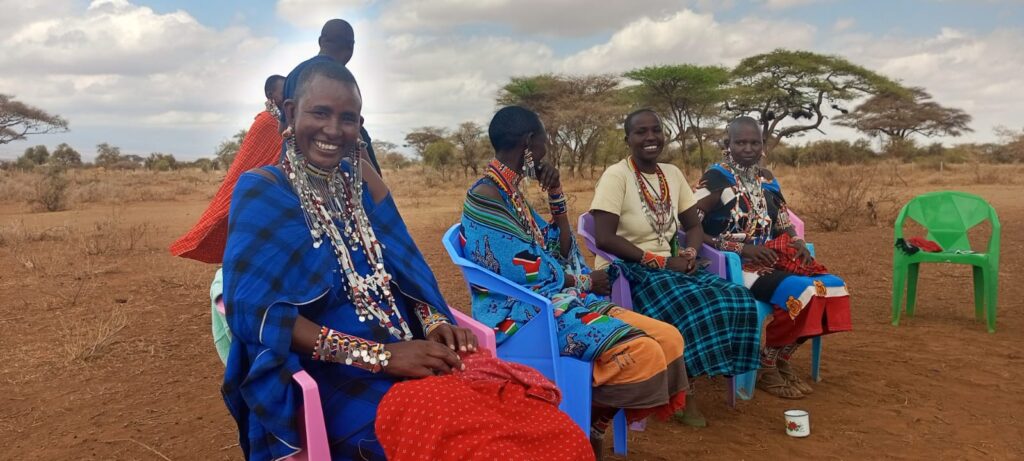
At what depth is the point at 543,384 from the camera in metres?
1.96

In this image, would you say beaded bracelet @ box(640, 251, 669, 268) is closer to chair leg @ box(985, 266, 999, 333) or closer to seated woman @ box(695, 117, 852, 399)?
seated woman @ box(695, 117, 852, 399)

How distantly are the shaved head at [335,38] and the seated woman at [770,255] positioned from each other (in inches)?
82.3

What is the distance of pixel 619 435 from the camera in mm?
3150

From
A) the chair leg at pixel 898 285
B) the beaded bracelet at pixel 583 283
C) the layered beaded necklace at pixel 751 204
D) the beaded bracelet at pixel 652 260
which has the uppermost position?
the layered beaded necklace at pixel 751 204

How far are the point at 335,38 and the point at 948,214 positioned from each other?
4.46 meters

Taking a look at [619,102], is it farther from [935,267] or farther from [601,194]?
[601,194]

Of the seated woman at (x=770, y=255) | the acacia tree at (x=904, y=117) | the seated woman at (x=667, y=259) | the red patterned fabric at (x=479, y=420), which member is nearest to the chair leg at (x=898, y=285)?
the seated woman at (x=770, y=255)

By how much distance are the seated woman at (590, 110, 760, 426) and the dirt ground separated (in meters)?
0.41

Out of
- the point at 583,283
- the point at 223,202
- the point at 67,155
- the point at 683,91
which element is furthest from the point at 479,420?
the point at 67,155

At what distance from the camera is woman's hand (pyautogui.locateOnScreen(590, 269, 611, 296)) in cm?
343

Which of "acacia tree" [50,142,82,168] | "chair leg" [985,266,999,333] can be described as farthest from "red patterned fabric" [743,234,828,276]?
"acacia tree" [50,142,82,168]

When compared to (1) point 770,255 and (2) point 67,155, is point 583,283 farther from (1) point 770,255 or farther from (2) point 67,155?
(2) point 67,155

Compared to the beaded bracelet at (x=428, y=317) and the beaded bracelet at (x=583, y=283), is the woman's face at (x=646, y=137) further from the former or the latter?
the beaded bracelet at (x=428, y=317)

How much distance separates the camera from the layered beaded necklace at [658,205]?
379 centimetres
